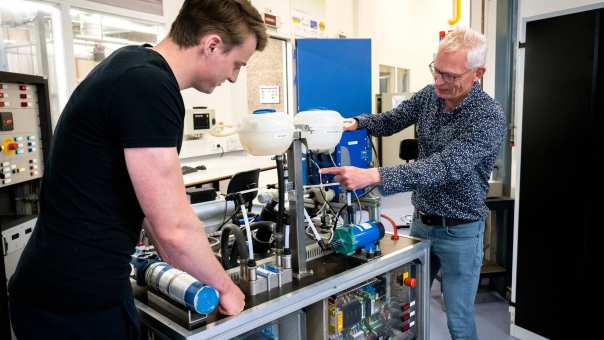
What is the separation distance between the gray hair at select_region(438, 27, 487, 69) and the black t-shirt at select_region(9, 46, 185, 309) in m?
1.06

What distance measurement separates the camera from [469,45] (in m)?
1.52

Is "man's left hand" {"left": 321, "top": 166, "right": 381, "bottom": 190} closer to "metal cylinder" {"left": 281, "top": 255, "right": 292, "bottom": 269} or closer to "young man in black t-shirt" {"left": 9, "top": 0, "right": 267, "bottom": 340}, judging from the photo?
"metal cylinder" {"left": 281, "top": 255, "right": 292, "bottom": 269}

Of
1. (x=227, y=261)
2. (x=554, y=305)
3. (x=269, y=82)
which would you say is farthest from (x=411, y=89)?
(x=227, y=261)

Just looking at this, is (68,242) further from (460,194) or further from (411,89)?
(411,89)

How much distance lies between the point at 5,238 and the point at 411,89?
7239 mm

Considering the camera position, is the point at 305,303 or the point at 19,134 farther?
the point at 19,134

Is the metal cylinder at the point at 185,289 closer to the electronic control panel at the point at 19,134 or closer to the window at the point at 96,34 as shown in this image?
the electronic control panel at the point at 19,134

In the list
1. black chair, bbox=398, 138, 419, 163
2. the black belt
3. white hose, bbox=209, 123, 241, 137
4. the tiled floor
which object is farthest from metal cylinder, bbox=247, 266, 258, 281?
white hose, bbox=209, 123, 241, 137

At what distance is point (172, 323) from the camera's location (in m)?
1.00

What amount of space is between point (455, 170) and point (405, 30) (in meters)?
6.78

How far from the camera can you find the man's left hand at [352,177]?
53.3 inches

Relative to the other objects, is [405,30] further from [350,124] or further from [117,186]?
[117,186]

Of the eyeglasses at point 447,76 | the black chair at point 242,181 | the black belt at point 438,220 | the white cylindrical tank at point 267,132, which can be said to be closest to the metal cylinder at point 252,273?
the white cylindrical tank at point 267,132

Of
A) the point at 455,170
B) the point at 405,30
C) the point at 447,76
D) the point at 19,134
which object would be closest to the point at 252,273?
the point at 455,170
